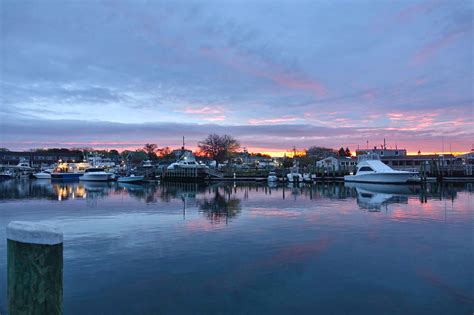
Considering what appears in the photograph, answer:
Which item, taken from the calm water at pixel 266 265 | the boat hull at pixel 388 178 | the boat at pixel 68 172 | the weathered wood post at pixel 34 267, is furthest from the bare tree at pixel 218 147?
the weathered wood post at pixel 34 267

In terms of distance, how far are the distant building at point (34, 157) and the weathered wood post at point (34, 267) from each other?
480 ft

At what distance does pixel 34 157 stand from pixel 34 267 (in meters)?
158

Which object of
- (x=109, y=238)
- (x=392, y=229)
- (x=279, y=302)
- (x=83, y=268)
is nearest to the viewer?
(x=279, y=302)

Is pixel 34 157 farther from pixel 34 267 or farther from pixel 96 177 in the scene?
pixel 34 267

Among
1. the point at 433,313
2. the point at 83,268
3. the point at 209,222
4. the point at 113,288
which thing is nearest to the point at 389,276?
the point at 433,313

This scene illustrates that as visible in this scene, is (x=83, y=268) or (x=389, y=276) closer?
(x=389, y=276)

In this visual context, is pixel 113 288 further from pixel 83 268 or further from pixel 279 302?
pixel 279 302

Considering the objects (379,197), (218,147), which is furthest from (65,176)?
(379,197)

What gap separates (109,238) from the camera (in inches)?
589

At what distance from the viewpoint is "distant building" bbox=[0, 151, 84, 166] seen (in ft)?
432

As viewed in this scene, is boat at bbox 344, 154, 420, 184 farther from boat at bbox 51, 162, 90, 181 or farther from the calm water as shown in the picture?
boat at bbox 51, 162, 90, 181

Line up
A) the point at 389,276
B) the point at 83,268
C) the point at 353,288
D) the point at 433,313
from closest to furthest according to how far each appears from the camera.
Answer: the point at 433,313, the point at 353,288, the point at 389,276, the point at 83,268

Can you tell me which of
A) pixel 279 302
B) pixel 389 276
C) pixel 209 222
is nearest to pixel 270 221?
pixel 209 222

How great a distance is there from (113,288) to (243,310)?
3613 mm
